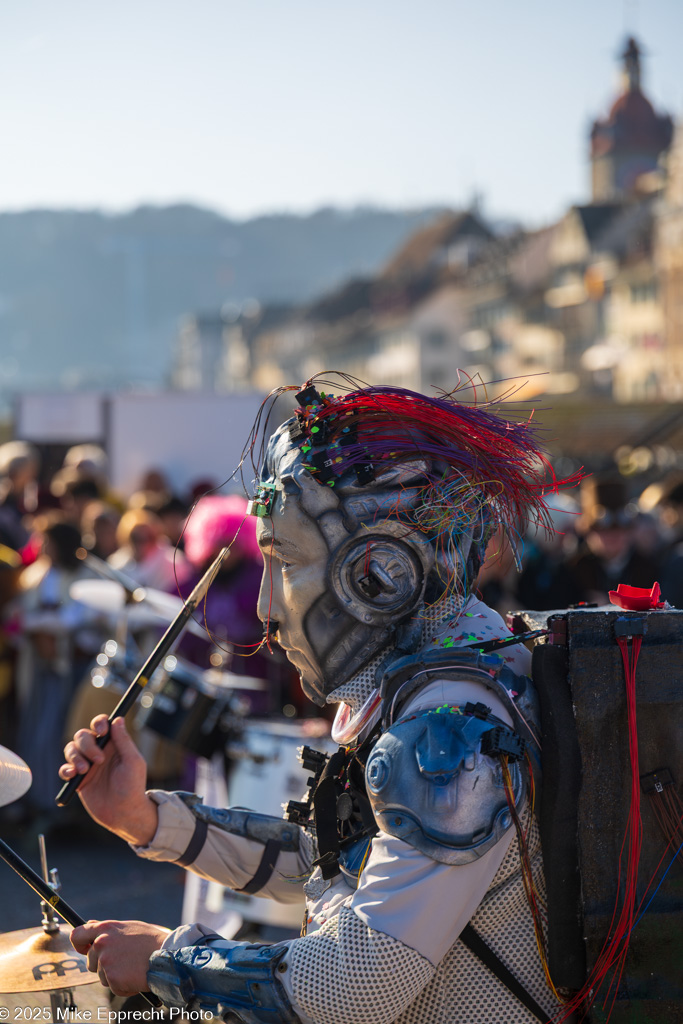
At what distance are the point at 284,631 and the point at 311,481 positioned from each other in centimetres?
28

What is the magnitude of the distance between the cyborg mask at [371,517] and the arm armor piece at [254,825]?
49 cm

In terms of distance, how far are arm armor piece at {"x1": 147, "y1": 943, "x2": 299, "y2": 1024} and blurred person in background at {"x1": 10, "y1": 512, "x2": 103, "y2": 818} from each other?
532 centimetres

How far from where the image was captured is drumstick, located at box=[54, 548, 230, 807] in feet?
7.54

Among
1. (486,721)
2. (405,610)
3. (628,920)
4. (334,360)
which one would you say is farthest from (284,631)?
(334,360)

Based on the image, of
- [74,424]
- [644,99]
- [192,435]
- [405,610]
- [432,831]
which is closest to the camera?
[432,831]

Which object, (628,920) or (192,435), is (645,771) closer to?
(628,920)

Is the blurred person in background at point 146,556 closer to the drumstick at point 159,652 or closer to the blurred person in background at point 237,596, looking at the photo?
the blurred person in background at point 237,596

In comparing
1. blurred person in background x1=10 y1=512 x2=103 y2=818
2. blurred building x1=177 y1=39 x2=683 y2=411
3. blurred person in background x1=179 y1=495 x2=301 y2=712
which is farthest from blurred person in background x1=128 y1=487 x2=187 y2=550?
blurred building x1=177 y1=39 x2=683 y2=411

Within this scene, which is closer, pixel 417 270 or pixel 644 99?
pixel 417 270

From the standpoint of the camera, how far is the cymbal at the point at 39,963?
2287 mm

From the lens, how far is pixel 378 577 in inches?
79.4

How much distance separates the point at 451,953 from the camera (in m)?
1.90

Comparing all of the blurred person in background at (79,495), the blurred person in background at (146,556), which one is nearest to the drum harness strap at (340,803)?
the blurred person in background at (146,556)

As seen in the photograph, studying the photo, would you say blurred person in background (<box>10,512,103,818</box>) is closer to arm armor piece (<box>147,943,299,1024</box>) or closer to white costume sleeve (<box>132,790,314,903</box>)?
white costume sleeve (<box>132,790,314,903</box>)
